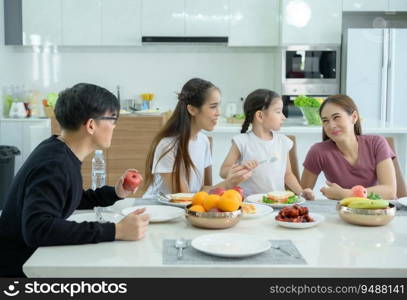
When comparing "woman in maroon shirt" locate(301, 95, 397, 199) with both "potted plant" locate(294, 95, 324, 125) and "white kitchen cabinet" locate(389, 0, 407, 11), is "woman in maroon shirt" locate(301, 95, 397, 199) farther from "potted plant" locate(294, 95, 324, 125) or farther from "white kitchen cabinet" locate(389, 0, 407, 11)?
"white kitchen cabinet" locate(389, 0, 407, 11)

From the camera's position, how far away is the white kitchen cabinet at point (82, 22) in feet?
18.7

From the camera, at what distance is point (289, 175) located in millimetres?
2967

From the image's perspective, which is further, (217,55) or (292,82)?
(217,55)

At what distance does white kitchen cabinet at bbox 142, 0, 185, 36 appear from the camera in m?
A: 5.71

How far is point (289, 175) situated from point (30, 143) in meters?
2.81

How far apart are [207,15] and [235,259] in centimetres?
448

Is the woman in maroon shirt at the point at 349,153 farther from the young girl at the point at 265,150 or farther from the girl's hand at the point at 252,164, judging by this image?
the girl's hand at the point at 252,164

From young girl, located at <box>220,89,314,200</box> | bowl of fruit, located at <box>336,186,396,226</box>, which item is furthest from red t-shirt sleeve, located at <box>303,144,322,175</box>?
bowl of fruit, located at <box>336,186,396,226</box>

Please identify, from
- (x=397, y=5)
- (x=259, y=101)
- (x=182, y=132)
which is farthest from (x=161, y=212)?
(x=397, y=5)

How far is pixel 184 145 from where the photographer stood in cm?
273

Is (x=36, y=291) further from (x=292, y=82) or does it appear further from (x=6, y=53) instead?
(x=6, y=53)

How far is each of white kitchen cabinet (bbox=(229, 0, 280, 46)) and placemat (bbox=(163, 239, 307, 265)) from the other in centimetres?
433

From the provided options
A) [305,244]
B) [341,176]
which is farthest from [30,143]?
[305,244]

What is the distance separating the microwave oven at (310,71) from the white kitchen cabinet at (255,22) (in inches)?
9.0
